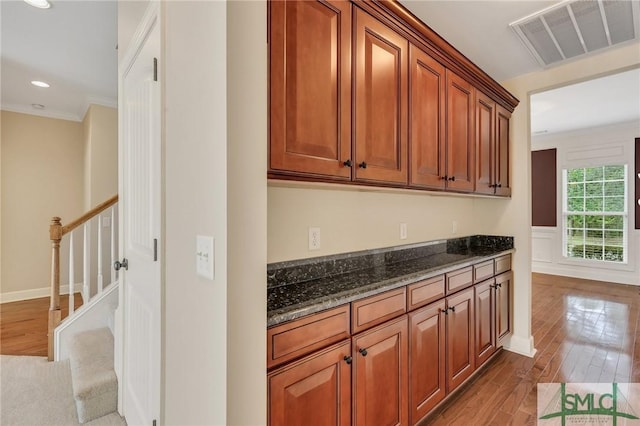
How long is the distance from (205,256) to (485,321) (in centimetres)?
234

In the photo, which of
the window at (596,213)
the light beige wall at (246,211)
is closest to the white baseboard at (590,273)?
the window at (596,213)

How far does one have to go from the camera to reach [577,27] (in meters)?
2.09

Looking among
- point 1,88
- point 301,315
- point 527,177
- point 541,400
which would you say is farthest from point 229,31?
point 1,88

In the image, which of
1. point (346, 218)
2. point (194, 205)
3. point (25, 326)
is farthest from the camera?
point (25, 326)

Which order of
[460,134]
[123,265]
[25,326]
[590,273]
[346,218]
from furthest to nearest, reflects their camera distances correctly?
[590,273] → [25,326] → [460,134] → [346,218] → [123,265]

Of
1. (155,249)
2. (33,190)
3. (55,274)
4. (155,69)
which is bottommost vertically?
(55,274)

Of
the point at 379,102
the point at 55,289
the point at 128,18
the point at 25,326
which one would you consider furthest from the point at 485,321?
the point at 25,326

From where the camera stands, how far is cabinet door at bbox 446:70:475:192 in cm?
216

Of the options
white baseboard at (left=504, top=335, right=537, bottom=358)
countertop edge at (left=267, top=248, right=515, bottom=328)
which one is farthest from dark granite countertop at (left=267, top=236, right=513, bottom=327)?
white baseboard at (left=504, top=335, right=537, bottom=358)

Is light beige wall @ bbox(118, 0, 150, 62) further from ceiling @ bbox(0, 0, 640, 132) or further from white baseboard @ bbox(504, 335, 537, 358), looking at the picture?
white baseboard @ bbox(504, 335, 537, 358)

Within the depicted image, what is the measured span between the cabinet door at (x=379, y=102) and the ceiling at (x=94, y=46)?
490 mm

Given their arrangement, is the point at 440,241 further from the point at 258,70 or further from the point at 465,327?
the point at 258,70

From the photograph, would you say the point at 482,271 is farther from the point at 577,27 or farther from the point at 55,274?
the point at 55,274

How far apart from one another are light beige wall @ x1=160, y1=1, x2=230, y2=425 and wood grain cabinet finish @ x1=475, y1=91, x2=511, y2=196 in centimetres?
218
